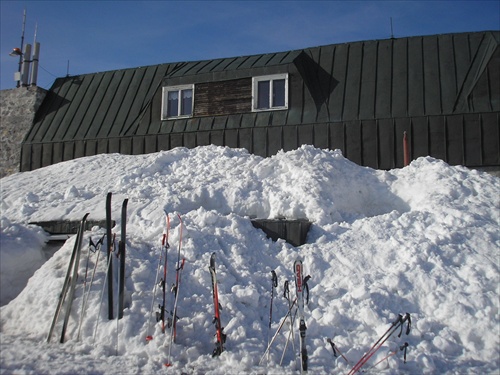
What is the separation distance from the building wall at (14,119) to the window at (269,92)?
28.7 feet

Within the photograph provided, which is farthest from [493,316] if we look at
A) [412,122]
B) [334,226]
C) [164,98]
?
[164,98]

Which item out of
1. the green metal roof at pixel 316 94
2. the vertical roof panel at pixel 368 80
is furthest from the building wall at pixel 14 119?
the vertical roof panel at pixel 368 80

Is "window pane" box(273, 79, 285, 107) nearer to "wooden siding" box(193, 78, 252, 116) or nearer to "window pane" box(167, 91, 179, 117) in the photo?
"wooden siding" box(193, 78, 252, 116)

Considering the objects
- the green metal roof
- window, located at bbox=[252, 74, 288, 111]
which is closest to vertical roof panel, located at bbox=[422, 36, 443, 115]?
the green metal roof

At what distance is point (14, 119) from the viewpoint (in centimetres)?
1823

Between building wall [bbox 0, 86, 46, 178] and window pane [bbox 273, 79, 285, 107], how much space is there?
9319mm

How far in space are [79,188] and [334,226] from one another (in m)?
6.66

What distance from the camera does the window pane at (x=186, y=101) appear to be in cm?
1622

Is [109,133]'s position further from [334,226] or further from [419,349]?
[419,349]

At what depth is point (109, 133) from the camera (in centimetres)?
1667

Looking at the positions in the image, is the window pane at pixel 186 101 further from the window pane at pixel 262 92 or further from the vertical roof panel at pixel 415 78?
the vertical roof panel at pixel 415 78

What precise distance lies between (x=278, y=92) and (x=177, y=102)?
11.5ft

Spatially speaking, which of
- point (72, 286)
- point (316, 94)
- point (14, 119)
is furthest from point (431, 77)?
point (14, 119)

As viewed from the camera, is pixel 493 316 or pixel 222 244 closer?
pixel 493 316
